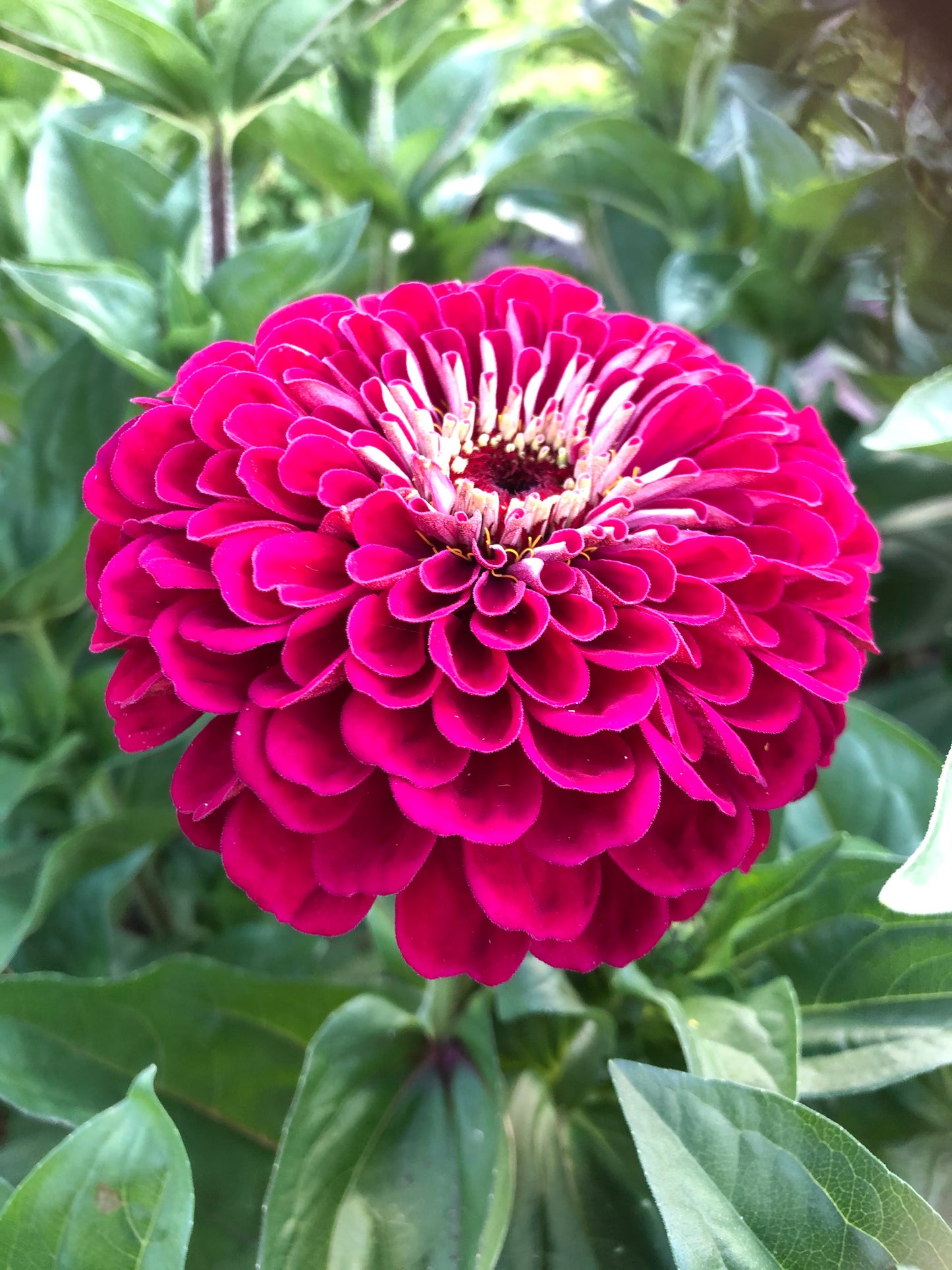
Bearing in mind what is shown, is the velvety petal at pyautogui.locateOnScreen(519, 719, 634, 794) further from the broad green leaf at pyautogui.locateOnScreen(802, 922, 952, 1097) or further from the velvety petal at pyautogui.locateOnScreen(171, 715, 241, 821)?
the broad green leaf at pyautogui.locateOnScreen(802, 922, 952, 1097)

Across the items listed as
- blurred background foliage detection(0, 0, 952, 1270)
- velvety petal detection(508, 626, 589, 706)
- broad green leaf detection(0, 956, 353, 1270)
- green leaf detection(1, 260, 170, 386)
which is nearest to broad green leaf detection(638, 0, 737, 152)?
blurred background foliage detection(0, 0, 952, 1270)

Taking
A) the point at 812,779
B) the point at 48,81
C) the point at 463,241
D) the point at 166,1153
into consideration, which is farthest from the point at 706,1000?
the point at 48,81

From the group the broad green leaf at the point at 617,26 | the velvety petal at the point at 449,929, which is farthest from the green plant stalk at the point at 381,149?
the velvety petal at the point at 449,929

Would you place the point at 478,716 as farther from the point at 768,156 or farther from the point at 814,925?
the point at 768,156

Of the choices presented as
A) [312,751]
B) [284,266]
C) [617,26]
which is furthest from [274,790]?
[617,26]

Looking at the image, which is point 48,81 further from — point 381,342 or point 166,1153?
point 166,1153

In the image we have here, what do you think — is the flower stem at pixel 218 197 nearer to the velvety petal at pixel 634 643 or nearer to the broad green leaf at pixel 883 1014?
the velvety petal at pixel 634 643

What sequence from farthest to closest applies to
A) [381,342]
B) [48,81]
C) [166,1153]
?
[48,81] < [381,342] < [166,1153]
